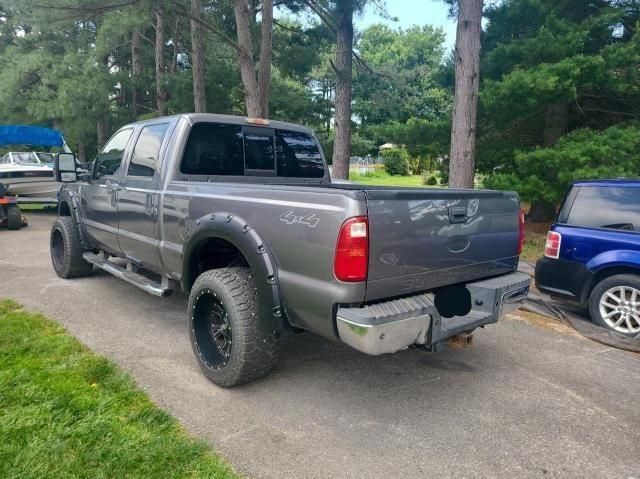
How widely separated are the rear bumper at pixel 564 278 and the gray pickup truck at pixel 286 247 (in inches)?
68.1

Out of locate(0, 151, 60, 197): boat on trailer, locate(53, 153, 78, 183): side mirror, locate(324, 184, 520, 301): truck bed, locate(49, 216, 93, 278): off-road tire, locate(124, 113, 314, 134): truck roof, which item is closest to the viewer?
locate(324, 184, 520, 301): truck bed

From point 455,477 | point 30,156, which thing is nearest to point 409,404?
point 455,477

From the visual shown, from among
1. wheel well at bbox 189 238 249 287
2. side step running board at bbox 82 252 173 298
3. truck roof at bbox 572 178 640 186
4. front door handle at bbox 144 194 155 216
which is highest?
truck roof at bbox 572 178 640 186

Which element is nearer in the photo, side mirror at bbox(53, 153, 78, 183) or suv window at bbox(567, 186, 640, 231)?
suv window at bbox(567, 186, 640, 231)

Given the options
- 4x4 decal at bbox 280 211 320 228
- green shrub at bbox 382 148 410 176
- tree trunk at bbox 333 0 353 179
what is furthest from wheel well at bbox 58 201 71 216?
green shrub at bbox 382 148 410 176

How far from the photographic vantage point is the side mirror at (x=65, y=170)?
18.1 ft

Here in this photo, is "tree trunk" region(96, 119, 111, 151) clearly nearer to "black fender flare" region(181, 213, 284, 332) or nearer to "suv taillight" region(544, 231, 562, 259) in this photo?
"black fender flare" region(181, 213, 284, 332)

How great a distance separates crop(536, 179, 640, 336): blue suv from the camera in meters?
4.52

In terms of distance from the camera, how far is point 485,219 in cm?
323

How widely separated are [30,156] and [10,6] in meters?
4.41

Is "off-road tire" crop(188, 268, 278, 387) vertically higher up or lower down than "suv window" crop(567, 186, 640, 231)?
lower down

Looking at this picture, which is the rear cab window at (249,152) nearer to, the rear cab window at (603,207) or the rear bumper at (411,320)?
the rear bumper at (411,320)

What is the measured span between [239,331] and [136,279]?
188 centimetres

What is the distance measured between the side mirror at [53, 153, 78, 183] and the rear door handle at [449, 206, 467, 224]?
4615 mm
